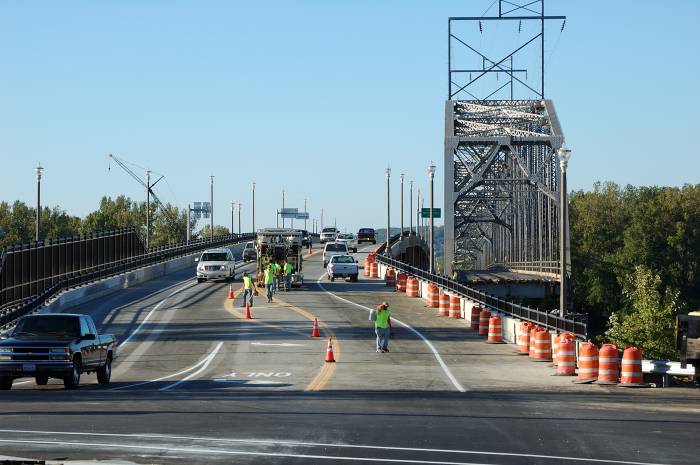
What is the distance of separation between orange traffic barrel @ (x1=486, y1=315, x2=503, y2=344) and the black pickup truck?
1670 centimetres

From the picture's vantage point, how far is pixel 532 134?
3541 inches

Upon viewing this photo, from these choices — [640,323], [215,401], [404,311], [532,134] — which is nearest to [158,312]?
[404,311]

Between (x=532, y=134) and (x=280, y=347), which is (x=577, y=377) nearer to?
(x=280, y=347)

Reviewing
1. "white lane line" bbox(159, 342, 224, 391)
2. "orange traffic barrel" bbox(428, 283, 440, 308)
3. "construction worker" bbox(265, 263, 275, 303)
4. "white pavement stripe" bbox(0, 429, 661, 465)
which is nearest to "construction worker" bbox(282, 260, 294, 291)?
"construction worker" bbox(265, 263, 275, 303)

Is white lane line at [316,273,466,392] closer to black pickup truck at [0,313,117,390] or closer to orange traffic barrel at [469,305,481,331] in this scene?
orange traffic barrel at [469,305,481,331]

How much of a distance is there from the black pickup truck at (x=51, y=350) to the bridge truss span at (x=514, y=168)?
175 ft

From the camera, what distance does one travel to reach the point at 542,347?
1395 inches

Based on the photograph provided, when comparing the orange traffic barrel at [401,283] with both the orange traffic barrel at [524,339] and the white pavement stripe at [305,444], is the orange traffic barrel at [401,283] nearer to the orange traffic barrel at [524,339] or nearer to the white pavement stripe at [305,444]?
the orange traffic barrel at [524,339]

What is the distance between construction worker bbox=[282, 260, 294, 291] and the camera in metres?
62.5

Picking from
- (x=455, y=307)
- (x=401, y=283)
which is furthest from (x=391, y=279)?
(x=455, y=307)

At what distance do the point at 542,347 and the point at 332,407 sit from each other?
15.6 meters

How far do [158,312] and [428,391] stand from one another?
89.0ft

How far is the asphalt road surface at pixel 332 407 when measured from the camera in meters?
14.7

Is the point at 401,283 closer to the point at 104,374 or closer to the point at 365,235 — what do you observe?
the point at 104,374
